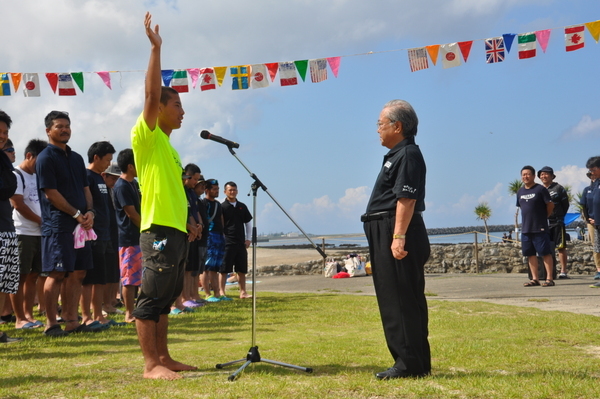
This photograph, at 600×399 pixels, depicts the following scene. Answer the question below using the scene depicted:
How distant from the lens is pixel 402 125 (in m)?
4.02

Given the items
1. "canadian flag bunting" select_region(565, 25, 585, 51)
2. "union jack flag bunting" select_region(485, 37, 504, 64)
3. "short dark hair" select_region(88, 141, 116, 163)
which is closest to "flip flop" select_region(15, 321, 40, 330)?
"short dark hair" select_region(88, 141, 116, 163)

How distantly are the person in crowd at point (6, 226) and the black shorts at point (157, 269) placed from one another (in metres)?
1.72

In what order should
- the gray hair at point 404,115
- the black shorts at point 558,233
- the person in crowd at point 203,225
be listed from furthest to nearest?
the black shorts at point 558,233
the person in crowd at point 203,225
the gray hair at point 404,115

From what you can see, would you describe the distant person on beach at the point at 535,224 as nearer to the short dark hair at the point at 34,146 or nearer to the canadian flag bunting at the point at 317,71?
the canadian flag bunting at the point at 317,71

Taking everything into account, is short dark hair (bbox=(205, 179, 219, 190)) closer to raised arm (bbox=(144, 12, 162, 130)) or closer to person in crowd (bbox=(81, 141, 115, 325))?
person in crowd (bbox=(81, 141, 115, 325))

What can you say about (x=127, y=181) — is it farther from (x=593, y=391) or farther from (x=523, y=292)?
(x=523, y=292)

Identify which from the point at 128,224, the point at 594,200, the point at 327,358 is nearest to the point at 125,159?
the point at 128,224

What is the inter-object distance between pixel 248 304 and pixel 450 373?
5511mm

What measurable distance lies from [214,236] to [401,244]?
6.49 m

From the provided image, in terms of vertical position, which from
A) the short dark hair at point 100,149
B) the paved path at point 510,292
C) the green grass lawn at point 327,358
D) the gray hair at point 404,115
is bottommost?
the green grass lawn at point 327,358

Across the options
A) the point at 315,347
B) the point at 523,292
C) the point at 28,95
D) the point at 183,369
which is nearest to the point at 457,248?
the point at 523,292

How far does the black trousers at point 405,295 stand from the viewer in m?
3.79

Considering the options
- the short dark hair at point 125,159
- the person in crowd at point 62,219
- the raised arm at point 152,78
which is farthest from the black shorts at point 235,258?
the raised arm at point 152,78

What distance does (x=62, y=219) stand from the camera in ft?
19.0
